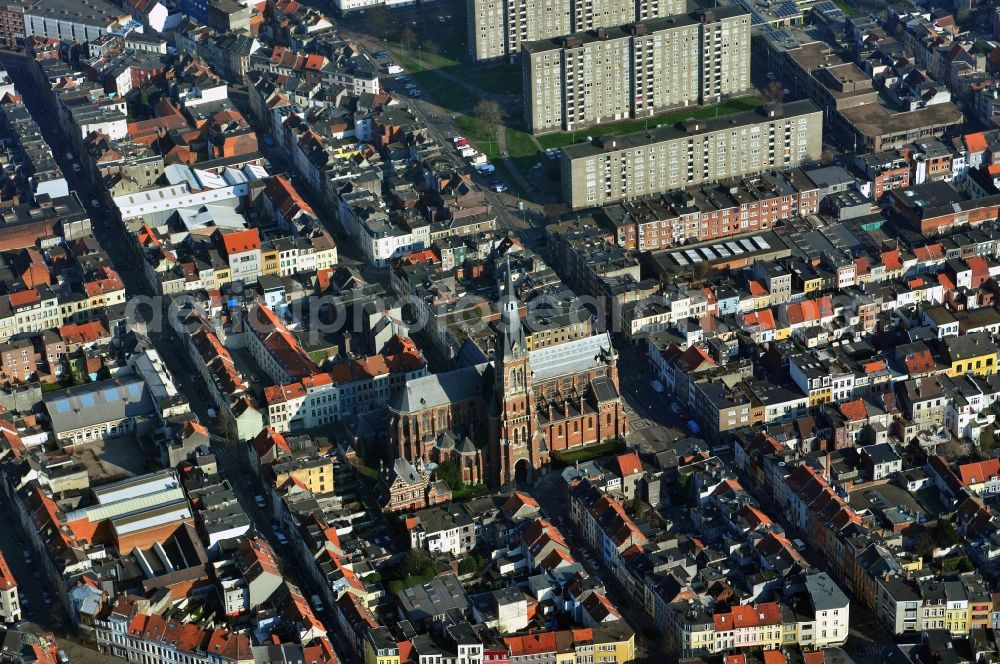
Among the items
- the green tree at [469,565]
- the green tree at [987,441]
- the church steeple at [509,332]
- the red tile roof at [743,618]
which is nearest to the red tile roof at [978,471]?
the green tree at [987,441]

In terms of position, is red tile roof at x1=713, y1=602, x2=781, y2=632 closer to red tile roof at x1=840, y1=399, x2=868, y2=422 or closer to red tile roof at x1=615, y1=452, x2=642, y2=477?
red tile roof at x1=615, y1=452, x2=642, y2=477

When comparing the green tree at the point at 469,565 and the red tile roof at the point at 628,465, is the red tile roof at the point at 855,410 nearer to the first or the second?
the red tile roof at the point at 628,465

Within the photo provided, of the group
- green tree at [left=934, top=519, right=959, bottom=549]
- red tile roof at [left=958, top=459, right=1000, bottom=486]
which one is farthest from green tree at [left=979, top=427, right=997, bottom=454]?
green tree at [left=934, top=519, right=959, bottom=549]

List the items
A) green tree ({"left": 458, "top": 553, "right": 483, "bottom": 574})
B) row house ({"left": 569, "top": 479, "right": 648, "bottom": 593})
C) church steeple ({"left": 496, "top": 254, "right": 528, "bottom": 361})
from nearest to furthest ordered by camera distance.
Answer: row house ({"left": 569, "top": 479, "right": 648, "bottom": 593})
green tree ({"left": 458, "top": 553, "right": 483, "bottom": 574})
church steeple ({"left": 496, "top": 254, "right": 528, "bottom": 361})

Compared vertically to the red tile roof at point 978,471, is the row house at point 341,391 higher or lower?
higher

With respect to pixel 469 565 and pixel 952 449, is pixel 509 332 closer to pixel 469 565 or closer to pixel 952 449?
pixel 469 565

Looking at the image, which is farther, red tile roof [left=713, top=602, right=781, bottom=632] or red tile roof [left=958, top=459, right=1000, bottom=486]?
red tile roof [left=958, top=459, right=1000, bottom=486]

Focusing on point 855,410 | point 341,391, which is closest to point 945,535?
point 855,410
